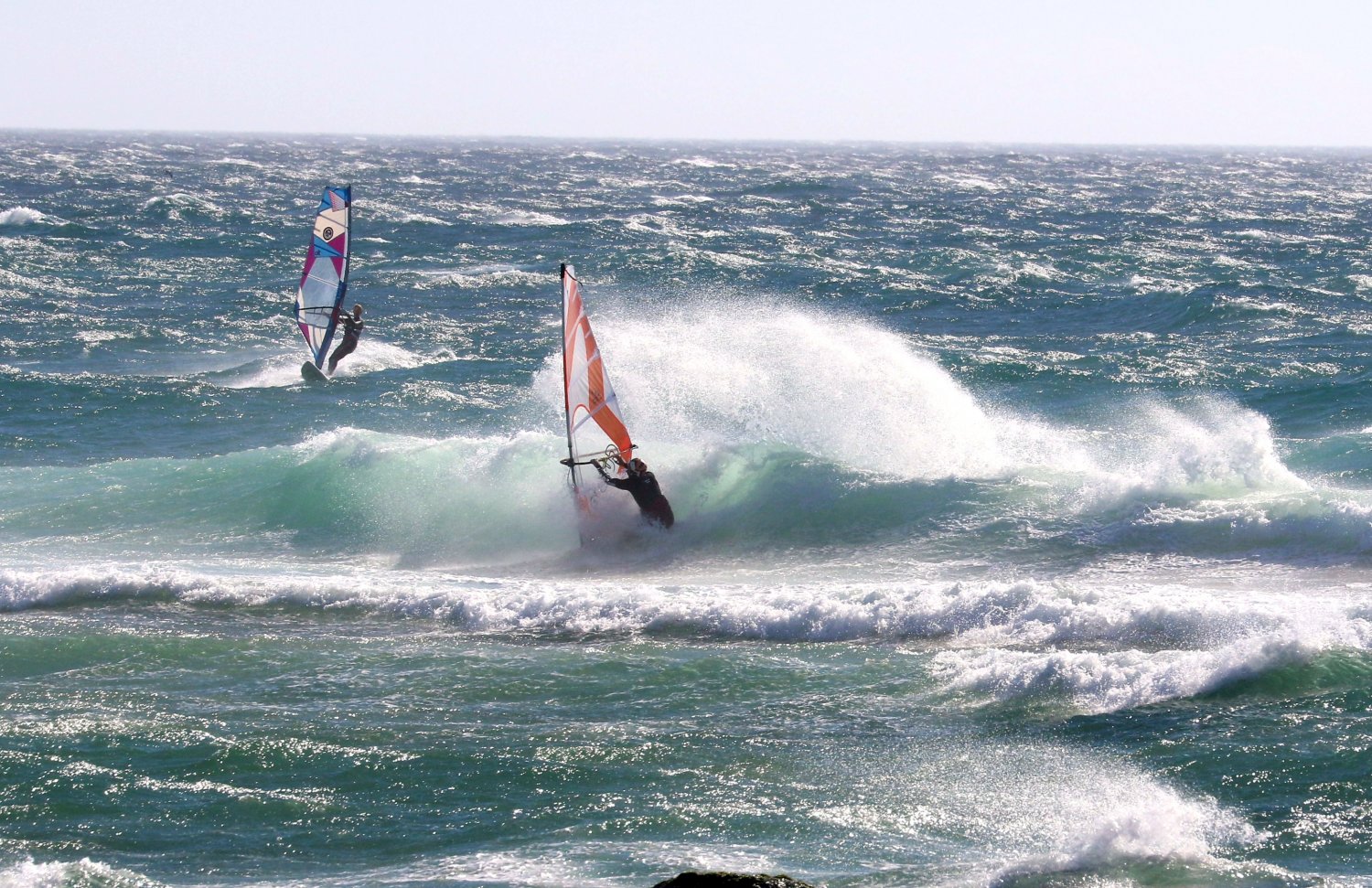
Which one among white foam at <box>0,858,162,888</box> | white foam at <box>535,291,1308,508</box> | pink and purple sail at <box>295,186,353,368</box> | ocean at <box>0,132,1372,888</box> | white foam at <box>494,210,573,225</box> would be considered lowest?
white foam at <box>0,858,162,888</box>

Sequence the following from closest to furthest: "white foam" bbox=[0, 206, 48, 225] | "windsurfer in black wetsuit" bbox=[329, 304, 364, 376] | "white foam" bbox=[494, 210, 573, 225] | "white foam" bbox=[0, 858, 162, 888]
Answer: "white foam" bbox=[0, 858, 162, 888] < "windsurfer in black wetsuit" bbox=[329, 304, 364, 376] < "white foam" bbox=[0, 206, 48, 225] < "white foam" bbox=[494, 210, 573, 225]

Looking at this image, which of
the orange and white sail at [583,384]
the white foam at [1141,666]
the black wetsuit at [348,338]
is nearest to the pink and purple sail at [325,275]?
the black wetsuit at [348,338]

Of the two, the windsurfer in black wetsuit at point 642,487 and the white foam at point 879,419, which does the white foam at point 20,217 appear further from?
the windsurfer in black wetsuit at point 642,487

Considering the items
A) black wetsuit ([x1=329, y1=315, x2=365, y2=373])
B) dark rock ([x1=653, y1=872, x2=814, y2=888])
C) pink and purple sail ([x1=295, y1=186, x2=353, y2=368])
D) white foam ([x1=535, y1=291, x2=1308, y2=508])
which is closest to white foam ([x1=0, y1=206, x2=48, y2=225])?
pink and purple sail ([x1=295, y1=186, x2=353, y2=368])

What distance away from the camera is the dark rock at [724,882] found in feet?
21.1

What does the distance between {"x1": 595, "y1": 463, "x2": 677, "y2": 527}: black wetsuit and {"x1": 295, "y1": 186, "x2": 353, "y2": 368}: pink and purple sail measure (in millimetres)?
11068

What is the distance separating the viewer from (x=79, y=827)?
9.17m

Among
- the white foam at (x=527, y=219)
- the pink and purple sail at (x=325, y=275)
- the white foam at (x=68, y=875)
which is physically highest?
the white foam at (x=527, y=219)

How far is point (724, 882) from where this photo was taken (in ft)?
21.2

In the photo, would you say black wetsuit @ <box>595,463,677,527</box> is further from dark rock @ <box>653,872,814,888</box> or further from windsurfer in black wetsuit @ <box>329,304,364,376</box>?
windsurfer in black wetsuit @ <box>329,304,364,376</box>

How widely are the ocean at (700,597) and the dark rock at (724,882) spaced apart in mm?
1775

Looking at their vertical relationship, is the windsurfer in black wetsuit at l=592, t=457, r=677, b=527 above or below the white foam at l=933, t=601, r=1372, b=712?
above

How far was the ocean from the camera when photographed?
9180mm

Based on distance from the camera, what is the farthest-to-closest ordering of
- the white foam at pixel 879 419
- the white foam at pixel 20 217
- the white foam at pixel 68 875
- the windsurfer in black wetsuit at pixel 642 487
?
the white foam at pixel 20 217 < the white foam at pixel 879 419 < the windsurfer in black wetsuit at pixel 642 487 < the white foam at pixel 68 875
